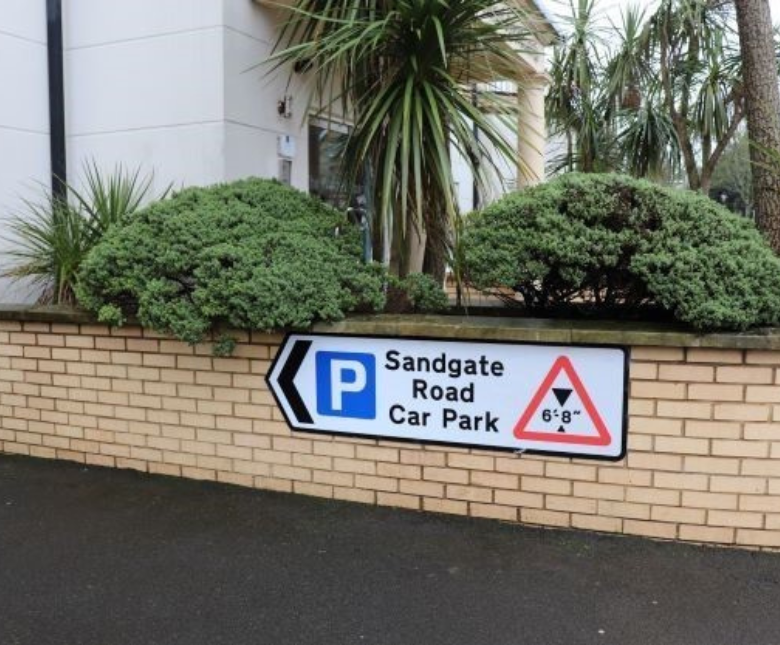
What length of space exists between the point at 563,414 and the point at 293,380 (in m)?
1.36

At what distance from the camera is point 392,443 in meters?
3.91

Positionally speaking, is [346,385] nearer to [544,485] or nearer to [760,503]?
[544,485]

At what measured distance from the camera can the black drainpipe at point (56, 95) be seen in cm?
628

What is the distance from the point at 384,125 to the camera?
14.5 ft

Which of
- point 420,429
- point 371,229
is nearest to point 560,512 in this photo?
point 420,429

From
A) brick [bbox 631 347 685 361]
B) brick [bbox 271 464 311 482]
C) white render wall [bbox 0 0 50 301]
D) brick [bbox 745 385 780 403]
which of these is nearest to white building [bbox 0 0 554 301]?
white render wall [bbox 0 0 50 301]

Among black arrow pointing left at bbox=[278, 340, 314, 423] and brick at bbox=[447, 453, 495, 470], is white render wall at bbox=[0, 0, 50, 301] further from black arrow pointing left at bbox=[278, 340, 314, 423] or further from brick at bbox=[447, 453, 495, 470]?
brick at bbox=[447, 453, 495, 470]

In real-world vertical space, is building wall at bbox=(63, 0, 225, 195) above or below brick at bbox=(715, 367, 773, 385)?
above

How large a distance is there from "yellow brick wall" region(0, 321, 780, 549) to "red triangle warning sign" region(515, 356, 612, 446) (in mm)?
116

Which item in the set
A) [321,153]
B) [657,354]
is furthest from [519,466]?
[321,153]

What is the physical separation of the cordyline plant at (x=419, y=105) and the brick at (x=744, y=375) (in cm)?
166

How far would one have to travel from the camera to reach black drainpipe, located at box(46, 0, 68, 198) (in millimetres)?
6281

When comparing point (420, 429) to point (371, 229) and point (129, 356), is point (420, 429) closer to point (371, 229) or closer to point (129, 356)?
point (371, 229)

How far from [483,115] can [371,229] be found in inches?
35.4
